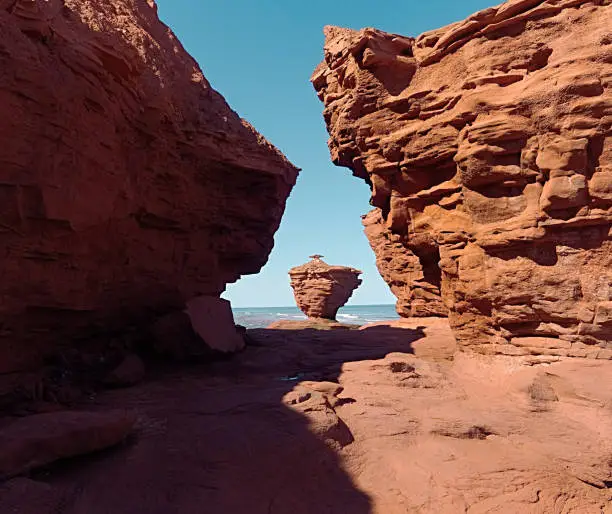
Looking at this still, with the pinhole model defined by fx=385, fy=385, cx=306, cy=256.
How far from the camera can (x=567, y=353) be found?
22.6 feet

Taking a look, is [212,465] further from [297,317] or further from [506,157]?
[297,317]

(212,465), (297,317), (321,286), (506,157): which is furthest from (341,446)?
(297,317)

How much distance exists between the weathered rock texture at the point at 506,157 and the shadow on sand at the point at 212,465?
4700mm

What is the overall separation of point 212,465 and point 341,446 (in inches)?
67.5

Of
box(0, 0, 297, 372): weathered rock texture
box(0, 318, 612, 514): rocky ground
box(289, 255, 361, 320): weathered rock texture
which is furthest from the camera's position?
box(289, 255, 361, 320): weathered rock texture

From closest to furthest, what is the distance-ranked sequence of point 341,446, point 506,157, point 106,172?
point 341,446 < point 506,157 < point 106,172

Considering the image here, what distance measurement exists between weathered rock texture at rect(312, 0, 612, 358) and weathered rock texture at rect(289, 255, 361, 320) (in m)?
21.6

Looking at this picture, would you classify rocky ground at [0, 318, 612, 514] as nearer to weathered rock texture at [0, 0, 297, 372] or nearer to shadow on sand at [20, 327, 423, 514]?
shadow on sand at [20, 327, 423, 514]

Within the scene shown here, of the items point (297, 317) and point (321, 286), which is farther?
point (297, 317)

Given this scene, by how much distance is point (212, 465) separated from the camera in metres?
4.60

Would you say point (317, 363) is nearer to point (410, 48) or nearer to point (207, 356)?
point (207, 356)

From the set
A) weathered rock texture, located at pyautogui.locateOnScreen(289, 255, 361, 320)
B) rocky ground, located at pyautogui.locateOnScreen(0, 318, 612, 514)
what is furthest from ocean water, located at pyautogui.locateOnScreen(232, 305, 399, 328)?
rocky ground, located at pyautogui.locateOnScreen(0, 318, 612, 514)

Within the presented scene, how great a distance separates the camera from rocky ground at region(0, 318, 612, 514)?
4.14 m

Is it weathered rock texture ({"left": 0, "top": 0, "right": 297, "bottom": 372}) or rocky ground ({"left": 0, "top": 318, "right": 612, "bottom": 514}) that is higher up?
weathered rock texture ({"left": 0, "top": 0, "right": 297, "bottom": 372})
